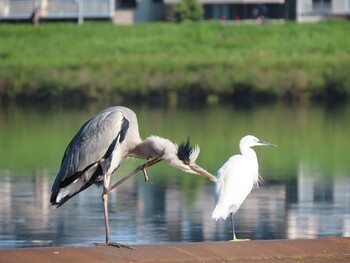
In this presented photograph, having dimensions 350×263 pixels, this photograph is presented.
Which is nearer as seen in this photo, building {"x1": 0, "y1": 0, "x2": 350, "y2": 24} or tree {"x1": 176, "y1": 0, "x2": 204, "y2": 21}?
tree {"x1": 176, "y1": 0, "x2": 204, "y2": 21}

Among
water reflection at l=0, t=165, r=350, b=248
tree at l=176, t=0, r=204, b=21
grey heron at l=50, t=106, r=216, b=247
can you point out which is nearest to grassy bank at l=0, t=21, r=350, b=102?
tree at l=176, t=0, r=204, b=21

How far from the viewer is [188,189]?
18562mm

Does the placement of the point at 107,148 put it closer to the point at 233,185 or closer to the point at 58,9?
the point at 233,185

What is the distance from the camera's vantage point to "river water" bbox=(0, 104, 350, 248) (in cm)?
1417

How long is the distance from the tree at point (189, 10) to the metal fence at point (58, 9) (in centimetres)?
360

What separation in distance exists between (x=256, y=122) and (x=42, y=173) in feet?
32.3

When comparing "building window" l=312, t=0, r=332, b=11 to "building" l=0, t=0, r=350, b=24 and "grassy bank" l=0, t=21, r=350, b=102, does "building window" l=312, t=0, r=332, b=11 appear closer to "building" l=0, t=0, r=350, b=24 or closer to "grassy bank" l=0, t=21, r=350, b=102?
"building" l=0, t=0, r=350, b=24

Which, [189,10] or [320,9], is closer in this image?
[189,10]

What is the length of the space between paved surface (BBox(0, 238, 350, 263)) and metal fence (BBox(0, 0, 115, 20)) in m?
45.8

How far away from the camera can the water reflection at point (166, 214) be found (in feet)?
45.5

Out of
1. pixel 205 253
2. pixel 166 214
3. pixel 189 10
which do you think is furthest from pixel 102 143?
pixel 189 10

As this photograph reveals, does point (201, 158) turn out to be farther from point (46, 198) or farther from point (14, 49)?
point (14, 49)

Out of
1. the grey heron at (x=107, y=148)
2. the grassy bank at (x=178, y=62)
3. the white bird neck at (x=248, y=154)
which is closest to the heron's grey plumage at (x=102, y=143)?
the grey heron at (x=107, y=148)

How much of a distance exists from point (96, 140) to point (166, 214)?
588 cm
